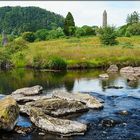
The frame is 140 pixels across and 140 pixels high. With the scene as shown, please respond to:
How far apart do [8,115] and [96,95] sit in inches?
551

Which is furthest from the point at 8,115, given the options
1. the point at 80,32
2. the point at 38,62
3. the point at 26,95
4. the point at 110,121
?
the point at 80,32

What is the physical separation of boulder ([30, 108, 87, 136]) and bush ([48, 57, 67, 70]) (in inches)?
1352

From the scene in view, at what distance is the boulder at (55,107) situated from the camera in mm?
26359

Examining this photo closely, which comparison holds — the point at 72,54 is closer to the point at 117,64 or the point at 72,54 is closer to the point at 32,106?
the point at 117,64

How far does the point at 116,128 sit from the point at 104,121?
5.07 ft

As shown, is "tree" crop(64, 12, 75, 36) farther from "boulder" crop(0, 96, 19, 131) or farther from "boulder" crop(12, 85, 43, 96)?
"boulder" crop(0, 96, 19, 131)

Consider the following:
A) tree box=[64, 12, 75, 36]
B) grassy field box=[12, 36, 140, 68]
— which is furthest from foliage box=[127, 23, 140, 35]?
grassy field box=[12, 36, 140, 68]

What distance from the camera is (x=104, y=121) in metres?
25.0

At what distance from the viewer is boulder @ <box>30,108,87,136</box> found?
73.5ft

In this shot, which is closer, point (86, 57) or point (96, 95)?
point (96, 95)

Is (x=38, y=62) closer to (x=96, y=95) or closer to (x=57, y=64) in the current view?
(x=57, y=64)

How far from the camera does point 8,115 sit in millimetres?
22609

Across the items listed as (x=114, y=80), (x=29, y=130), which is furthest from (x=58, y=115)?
(x=114, y=80)

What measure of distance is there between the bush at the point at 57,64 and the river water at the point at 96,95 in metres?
3.31
